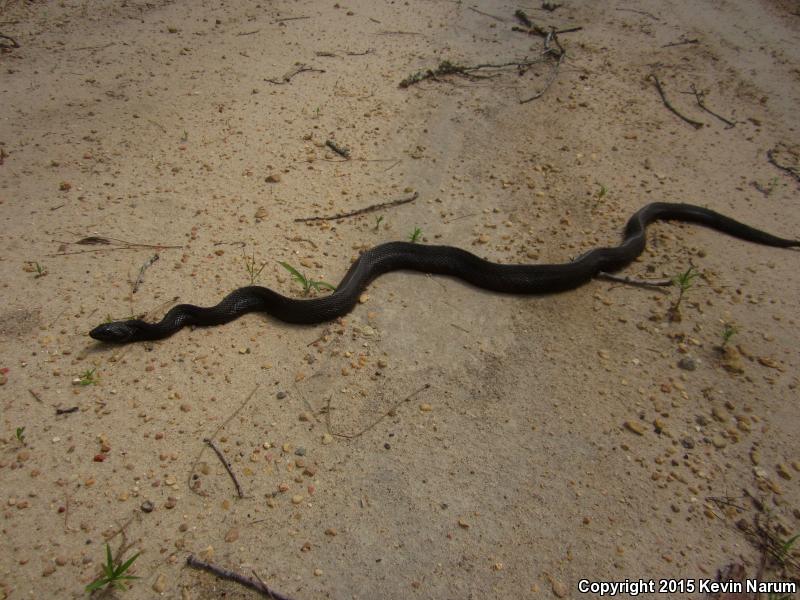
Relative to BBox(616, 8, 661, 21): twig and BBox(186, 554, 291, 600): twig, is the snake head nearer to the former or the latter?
BBox(186, 554, 291, 600): twig

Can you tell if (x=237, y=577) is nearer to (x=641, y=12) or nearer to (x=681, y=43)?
(x=681, y=43)

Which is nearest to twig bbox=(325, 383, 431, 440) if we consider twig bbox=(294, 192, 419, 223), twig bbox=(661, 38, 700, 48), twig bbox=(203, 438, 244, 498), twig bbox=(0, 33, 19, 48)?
twig bbox=(203, 438, 244, 498)

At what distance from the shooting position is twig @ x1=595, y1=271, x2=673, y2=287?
422cm

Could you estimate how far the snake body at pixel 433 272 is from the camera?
3619 millimetres

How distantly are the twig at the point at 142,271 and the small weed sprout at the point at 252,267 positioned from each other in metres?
0.72

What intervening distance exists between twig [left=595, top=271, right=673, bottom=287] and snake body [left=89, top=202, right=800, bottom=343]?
75mm

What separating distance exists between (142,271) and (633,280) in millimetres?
4121

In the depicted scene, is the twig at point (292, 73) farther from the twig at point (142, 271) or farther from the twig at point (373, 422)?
the twig at point (373, 422)

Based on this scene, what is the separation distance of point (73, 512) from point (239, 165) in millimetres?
3572

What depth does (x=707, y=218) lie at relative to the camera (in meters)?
4.99

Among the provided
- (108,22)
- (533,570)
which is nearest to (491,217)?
(533,570)

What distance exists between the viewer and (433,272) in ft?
14.4

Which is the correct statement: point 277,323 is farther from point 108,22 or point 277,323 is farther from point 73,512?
point 108,22

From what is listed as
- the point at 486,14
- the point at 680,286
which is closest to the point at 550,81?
the point at 486,14
